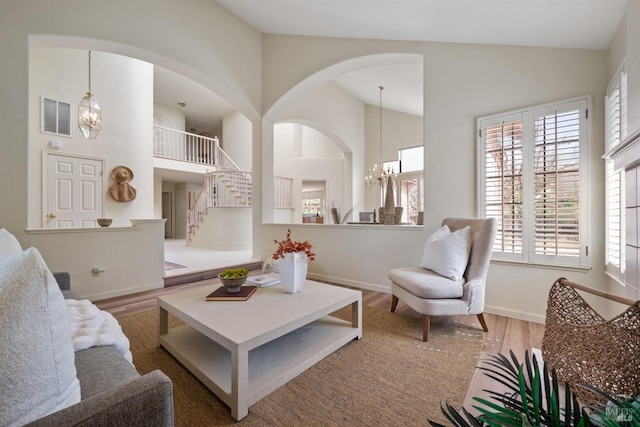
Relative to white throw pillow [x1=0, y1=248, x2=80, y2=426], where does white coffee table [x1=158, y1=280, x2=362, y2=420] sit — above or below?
below

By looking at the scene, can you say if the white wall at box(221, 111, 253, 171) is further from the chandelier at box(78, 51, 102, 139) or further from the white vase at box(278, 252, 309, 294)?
the white vase at box(278, 252, 309, 294)

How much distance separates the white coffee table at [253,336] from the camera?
144 cm

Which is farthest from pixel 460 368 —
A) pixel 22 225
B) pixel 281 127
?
pixel 281 127

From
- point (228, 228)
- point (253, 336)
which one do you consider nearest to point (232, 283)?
point (253, 336)

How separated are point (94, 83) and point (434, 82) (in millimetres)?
5985

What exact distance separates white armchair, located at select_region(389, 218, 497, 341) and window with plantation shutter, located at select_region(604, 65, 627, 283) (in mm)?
840

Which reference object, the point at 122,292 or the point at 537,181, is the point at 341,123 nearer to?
the point at 537,181

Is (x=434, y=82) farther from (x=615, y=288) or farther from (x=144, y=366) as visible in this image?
(x=144, y=366)

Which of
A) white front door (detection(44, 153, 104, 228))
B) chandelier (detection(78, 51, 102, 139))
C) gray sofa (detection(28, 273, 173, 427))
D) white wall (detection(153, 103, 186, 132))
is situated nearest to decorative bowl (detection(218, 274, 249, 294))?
gray sofa (detection(28, 273, 173, 427))

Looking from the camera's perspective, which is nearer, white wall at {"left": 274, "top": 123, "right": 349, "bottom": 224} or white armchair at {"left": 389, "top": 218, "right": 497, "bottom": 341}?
white armchair at {"left": 389, "top": 218, "right": 497, "bottom": 341}

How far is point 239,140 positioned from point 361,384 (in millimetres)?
9241

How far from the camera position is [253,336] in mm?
1444

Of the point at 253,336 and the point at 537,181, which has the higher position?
the point at 537,181

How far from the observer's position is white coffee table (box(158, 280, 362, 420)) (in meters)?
1.44
